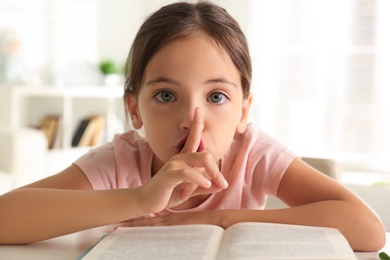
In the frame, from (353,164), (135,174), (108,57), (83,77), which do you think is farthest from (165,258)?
(108,57)

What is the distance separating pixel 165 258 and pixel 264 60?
13.9ft

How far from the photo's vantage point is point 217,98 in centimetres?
106

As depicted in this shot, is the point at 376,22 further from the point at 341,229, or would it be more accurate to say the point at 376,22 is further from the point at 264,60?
the point at 341,229

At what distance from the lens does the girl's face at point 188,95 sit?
103cm

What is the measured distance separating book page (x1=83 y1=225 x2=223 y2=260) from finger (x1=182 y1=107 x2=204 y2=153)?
0.15 metres

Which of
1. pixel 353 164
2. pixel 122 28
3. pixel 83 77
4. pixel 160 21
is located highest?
→ pixel 160 21

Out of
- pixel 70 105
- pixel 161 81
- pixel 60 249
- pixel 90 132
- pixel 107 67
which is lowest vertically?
pixel 90 132

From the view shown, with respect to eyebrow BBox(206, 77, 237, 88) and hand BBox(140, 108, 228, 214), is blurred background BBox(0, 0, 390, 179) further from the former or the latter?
hand BBox(140, 108, 228, 214)

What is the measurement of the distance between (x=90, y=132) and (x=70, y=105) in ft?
0.96

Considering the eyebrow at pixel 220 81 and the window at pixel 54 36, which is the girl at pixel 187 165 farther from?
the window at pixel 54 36

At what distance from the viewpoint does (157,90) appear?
107cm

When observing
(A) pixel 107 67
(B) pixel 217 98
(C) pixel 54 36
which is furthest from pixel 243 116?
(C) pixel 54 36

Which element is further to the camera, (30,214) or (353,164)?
(353,164)

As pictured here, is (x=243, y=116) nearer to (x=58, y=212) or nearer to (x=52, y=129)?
(x=58, y=212)
